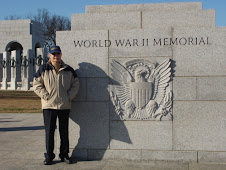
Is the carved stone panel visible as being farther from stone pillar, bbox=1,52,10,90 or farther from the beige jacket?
stone pillar, bbox=1,52,10,90

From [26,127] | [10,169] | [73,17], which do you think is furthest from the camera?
[26,127]

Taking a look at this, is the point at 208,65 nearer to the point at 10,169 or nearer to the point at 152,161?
the point at 152,161

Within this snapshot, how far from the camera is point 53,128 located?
5.04 m

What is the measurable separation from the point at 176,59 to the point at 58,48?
202cm

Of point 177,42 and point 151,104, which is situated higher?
point 177,42

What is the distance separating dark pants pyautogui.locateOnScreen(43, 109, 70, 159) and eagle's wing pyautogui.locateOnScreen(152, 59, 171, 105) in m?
1.57

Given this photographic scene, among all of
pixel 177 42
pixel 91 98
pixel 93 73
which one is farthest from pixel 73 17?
pixel 177 42

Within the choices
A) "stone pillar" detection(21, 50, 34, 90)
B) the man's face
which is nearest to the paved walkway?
the man's face

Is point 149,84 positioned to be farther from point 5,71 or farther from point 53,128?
point 5,71

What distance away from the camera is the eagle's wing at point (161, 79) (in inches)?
200

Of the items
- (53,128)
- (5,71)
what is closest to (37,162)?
(53,128)

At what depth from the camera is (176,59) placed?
16.8ft

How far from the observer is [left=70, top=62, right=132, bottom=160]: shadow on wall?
5.27m

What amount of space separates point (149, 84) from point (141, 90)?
174mm
